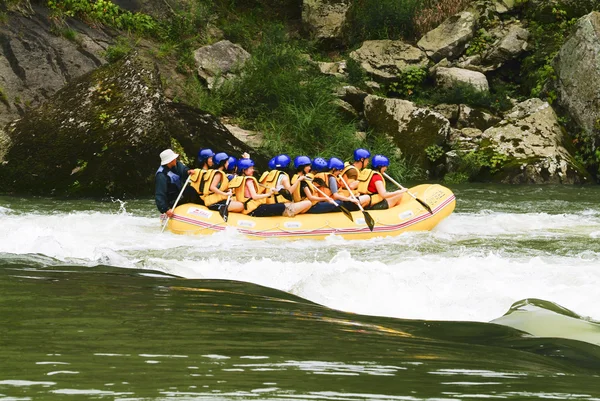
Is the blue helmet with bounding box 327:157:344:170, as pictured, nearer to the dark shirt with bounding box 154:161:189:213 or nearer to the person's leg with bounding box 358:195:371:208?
the person's leg with bounding box 358:195:371:208

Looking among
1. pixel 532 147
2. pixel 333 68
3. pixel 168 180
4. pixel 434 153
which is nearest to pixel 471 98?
pixel 434 153

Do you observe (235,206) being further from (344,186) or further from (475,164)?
(475,164)

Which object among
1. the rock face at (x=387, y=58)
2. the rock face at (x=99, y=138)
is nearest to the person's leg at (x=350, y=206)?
the rock face at (x=99, y=138)

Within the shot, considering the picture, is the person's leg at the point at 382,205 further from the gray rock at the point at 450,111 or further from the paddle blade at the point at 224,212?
the gray rock at the point at 450,111

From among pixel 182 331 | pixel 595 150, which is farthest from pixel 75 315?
pixel 595 150

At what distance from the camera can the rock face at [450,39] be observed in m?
20.2

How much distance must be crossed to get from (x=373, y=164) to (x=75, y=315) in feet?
24.2

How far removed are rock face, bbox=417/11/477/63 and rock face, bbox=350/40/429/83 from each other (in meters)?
0.30

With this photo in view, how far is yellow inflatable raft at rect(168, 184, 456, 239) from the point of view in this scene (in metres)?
9.69

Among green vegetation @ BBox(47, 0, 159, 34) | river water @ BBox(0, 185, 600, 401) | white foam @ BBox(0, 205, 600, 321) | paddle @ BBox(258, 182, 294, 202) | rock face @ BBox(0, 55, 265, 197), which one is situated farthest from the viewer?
green vegetation @ BBox(47, 0, 159, 34)

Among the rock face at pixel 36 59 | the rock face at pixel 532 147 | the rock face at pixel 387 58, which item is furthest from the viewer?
the rock face at pixel 387 58

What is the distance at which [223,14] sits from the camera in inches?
874

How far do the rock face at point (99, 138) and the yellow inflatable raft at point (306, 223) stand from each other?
3377mm

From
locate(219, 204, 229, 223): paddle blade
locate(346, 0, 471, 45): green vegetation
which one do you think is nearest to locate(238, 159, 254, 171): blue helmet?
locate(219, 204, 229, 223): paddle blade
